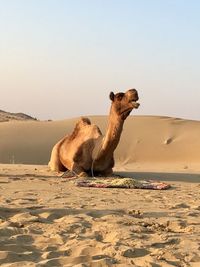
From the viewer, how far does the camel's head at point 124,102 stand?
952 cm

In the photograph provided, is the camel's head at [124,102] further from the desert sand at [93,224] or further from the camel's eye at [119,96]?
the desert sand at [93,224]

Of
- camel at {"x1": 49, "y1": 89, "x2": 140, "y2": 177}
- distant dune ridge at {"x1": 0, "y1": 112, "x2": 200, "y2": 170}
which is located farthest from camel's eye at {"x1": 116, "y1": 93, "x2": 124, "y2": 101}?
distant dune ridge at {"x1": 0, "y1": 112, "x2": 200, "y2": 170}

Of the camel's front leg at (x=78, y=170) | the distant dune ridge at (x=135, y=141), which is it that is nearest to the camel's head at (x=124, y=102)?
the camel's front leg at (x=78, y=170)

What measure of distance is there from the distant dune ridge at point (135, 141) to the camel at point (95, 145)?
6935 mm

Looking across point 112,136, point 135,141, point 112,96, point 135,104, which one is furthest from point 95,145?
point 135,141

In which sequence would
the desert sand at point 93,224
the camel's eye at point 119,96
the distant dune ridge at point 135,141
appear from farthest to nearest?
the distant dune ridge at point 135,141
the camel's eye at point 119,96
the desert sand at point 93,224

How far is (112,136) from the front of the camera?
9797 millimetres

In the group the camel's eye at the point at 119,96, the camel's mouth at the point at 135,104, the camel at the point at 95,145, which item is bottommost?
the camel at the point at 95,145

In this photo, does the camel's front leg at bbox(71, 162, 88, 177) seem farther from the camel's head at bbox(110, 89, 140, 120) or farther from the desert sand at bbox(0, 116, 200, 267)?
the camel's head at bbox(110, 89, 140, 120)

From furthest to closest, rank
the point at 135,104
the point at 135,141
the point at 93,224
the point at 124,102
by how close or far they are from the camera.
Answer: the point at 135,141 < the point at 124,102 < the point at 135,104 < the point at 93,224

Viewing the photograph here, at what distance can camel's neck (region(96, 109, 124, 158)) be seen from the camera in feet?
32.0

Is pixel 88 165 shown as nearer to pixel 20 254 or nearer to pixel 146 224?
pixel 146 224

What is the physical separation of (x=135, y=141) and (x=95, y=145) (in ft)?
39.2

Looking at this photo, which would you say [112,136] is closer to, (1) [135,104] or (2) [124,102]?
(2) [124,102]
